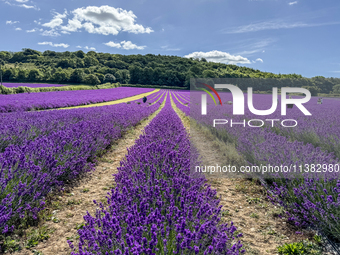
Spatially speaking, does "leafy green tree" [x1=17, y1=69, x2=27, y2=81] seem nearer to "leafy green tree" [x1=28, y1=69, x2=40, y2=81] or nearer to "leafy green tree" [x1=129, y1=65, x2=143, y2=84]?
"leafy green tree" [x1=28, y1=69, x2=40, y2=81]

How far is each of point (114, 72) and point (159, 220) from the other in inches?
2641

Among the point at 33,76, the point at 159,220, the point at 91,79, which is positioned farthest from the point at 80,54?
the point at 159,220

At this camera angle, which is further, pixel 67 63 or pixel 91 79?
pixel 67 63

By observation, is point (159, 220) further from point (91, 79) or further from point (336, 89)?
point (91, 79)

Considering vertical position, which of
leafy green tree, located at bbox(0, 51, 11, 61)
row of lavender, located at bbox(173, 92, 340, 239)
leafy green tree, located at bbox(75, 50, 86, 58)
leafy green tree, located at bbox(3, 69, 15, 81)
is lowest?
row of lavender, located at bbox(173, 92, 340, 239)

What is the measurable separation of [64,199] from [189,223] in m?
2.19

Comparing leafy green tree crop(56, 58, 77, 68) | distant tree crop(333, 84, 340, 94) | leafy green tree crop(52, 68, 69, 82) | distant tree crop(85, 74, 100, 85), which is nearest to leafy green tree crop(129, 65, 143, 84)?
distant tree crop(85, 74, 100, 85)

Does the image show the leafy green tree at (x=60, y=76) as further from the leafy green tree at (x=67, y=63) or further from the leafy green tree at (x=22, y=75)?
the leafy green tree at (x=67, y=63)

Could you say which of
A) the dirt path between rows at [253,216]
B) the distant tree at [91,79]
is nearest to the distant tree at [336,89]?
the dirt path between rows at [253,216]

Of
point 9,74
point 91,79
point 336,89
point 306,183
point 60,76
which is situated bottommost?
point 306,183

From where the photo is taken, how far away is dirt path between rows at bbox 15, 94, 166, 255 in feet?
6.93

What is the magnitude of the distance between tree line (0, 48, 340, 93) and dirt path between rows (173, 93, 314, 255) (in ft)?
110

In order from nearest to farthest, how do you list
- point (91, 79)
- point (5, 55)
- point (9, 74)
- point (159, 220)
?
1. point (159, 220)
2. point (91, 79)
3. point (9, 74)
4. point (5, 55)

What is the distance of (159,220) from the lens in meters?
1.38
